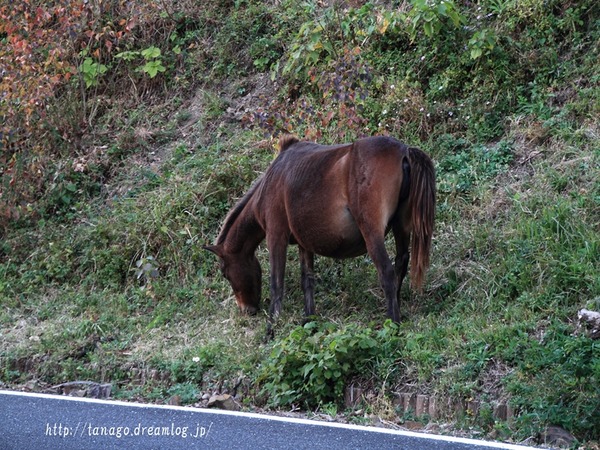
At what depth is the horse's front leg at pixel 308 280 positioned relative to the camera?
8812 millimetres

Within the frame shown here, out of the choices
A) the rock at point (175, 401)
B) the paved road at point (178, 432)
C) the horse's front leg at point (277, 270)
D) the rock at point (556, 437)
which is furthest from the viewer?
the horse's front leg at point (277, 270)

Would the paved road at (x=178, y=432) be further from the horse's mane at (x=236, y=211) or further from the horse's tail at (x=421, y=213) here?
the horse's mane at (x=236, y=211)

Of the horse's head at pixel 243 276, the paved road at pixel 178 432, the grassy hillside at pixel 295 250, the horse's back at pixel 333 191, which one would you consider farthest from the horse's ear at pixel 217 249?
the paved road at pixel 178 432

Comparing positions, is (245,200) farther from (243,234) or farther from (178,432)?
(178,432)

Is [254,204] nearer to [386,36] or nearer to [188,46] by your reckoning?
[386,36]

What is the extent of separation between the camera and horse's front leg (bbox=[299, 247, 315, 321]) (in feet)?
28.9

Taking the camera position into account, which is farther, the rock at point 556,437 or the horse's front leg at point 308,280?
the horse's front leg at point 308,280

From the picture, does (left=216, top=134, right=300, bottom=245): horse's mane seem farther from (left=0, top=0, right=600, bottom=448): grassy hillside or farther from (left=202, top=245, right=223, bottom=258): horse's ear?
(left=0, top=0, right=600, bottom=448): grassy hillside

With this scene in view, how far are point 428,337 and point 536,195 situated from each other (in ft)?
7.99

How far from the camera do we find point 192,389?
741cm

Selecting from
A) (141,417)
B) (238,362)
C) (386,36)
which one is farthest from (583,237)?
(386,36)

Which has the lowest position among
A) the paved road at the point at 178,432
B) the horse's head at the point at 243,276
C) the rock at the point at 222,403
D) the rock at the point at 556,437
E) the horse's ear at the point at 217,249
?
the rock at the point at 222,403

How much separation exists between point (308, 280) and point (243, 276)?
87 centimetres

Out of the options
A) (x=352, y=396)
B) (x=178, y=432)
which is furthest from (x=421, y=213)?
(x=178, y=432)
